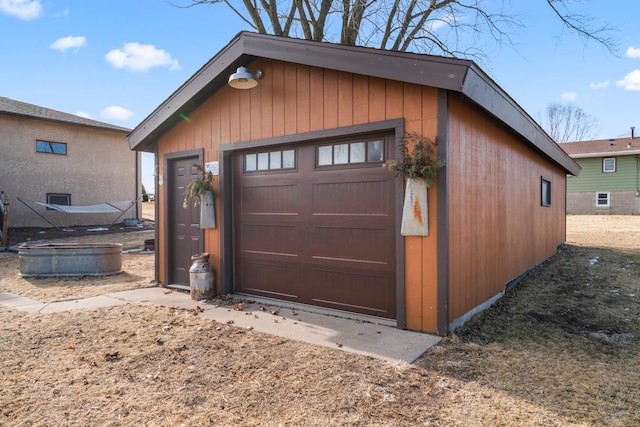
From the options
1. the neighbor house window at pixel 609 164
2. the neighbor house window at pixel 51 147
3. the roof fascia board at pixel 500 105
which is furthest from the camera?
the neighbor house window at pixel 609 164

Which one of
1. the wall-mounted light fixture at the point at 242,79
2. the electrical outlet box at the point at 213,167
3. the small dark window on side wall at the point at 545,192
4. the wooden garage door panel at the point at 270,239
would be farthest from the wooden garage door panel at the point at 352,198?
the small dark window on side wall at the point at 545,192

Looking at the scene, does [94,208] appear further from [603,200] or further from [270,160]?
[603,200]

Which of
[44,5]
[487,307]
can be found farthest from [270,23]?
[487,307]

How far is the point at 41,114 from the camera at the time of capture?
48.3 ft

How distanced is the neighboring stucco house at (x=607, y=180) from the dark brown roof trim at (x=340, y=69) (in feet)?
62.9

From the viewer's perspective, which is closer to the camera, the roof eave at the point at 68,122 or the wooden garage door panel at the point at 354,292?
the wooden garage door panel at the point at 354,292

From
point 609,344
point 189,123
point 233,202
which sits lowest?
point 609,344

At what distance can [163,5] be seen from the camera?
10.1 m

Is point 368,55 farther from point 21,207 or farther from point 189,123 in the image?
point 21,207

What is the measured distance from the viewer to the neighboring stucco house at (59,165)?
13.9 m

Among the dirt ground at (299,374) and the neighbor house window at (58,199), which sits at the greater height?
the neighbor house window at (58,199)

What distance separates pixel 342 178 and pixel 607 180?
23465 millimetres

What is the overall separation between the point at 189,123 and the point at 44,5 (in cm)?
697

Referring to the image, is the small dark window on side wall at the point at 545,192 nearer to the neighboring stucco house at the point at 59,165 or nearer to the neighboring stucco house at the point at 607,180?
the neighboring stucco house at the point at 59,165
